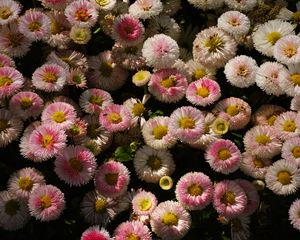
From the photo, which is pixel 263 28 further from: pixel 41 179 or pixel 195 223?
pixel 41 179

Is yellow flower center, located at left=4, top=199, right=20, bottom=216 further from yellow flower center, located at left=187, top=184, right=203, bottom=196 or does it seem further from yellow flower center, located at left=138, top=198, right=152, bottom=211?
yellow flower center, located at left=187, top=184, right=203, bottom=196

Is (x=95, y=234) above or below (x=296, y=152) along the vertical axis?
below

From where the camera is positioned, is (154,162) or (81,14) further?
(81,14)

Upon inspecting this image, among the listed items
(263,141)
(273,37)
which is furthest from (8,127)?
(273,37)

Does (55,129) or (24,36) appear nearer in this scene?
(55,129)

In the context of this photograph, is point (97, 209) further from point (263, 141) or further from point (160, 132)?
point (263, 141)

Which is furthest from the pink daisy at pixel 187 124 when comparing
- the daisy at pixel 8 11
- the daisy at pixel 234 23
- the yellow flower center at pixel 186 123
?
the daisy at pixel 8 11

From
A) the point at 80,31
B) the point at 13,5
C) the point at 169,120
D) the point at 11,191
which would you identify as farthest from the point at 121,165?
the point at 13,5
